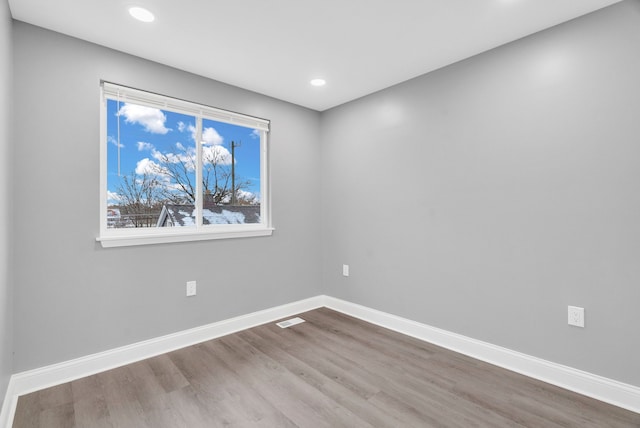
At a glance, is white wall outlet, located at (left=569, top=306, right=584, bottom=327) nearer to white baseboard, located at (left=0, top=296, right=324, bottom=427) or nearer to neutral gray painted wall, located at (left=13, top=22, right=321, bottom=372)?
white baseboard, located at (left=0, top=296, right=324, bottom=427)

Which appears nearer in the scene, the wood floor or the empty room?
the wood floor

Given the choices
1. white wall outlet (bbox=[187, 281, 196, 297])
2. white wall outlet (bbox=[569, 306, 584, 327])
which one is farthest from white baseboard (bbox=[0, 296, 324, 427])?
white wall outlet (bbox=[569, 306, 584, 327])

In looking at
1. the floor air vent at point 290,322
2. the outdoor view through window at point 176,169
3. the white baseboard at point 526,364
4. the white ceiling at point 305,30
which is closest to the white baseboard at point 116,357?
the floor air vent at point 290,322

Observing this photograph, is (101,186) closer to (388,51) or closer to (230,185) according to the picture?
(230,185)

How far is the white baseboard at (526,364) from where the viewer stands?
74.4 inches

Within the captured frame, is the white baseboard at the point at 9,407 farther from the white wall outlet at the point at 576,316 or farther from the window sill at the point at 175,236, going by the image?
the white wall outlet at the point at 576,316

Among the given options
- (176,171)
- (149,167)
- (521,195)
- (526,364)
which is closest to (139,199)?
(149,167)

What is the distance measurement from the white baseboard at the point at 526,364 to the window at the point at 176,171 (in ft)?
5.74

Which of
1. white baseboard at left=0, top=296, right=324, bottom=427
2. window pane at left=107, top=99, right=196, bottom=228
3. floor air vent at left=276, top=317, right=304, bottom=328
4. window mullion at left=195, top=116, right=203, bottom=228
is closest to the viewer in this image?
white baseboard at left=0, top=296, right=324, bottom=427

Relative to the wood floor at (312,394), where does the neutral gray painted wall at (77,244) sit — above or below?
above

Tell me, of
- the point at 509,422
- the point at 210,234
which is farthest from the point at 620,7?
the point at 210,234

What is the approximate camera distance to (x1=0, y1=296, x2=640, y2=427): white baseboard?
1.91m

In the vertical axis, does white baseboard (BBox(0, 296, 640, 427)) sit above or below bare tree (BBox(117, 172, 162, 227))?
below

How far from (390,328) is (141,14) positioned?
10.6 ft
